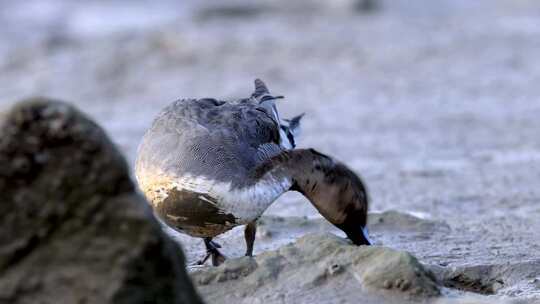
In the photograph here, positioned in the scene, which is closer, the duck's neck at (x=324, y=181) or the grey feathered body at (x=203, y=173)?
the grey feathered body at (x=203, y=173)

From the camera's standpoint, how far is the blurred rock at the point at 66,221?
12.0 feet

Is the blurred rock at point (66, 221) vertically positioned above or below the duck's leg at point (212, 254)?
above

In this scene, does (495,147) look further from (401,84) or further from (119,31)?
(119,31)

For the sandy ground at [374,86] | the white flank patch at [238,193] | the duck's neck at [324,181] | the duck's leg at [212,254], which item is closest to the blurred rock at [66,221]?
the white flank patch at [238,193]

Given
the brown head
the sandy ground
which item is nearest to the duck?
the brown head

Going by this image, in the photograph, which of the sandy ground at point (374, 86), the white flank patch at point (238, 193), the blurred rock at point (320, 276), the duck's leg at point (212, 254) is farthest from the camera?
the sandy ground at point (374, 86)

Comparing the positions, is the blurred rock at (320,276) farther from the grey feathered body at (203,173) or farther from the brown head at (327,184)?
the brown head at (327,184)

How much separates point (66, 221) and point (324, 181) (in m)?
2.28

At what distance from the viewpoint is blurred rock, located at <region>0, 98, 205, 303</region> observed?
366cm

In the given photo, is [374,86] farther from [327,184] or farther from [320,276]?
[320,276]

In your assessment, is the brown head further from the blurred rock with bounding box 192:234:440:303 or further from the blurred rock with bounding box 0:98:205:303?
the blurred rock with bounding box 0:98:205:303

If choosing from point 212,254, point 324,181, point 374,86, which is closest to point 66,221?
point 324,181

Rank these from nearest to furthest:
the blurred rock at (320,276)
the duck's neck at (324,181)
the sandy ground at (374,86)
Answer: the blurred rock at (320,276)
the duck's neck at (324,181)
the sandy ground at (374,86)

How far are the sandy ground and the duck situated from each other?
24.6 inches
